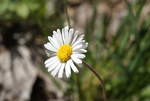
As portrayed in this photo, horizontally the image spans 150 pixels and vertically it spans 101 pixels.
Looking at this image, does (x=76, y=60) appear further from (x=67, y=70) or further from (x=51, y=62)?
(x=51, y=62)

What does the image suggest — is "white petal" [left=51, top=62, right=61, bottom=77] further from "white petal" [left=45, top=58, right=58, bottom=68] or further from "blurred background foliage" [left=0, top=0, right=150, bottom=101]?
"blurred background foliage" [left=0, top=0, right=150, bottom=101]

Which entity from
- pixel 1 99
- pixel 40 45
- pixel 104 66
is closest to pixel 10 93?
pixel 1 99

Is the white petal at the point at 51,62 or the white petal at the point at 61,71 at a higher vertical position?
the white petal at the point at 51,62

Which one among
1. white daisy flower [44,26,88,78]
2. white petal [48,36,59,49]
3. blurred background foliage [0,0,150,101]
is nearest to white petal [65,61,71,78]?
white daisy flower [44,26,88,78]

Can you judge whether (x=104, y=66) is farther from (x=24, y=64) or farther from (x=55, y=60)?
(x=55, y=60)

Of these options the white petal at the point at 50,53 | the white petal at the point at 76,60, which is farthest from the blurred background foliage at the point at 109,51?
the white petal at the point at 76,60

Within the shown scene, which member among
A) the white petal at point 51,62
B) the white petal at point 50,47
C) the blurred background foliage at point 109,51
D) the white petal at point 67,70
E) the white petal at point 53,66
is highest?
the blurred background foliage at point 109,51

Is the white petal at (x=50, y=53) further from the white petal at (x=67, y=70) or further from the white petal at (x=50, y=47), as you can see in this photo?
the white petal at (x=67, y=70)
